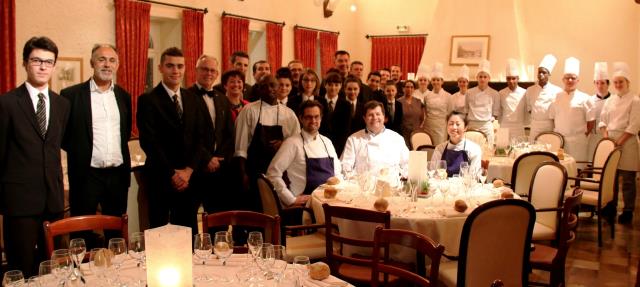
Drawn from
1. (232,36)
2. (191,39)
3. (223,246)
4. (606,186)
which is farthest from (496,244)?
(232,36)

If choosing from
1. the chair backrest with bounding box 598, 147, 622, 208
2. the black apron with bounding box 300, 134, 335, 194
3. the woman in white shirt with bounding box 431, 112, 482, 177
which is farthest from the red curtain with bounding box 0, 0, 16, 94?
the chair backrest with bounding box 598, 147, 622, 208

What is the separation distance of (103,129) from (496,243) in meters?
2.48

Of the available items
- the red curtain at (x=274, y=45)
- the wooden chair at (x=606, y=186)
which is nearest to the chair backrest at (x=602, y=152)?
the wooden chair at (x=606, y=186)

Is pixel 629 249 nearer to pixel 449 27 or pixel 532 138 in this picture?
pixel 532 138

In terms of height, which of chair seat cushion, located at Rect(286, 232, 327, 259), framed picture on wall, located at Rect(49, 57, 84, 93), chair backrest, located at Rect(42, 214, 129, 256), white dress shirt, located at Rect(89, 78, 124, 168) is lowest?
chair seat cushion, located at Rect(286, 232, 327, 259)

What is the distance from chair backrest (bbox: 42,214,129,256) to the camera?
2.81m

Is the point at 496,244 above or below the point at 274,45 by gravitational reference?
below

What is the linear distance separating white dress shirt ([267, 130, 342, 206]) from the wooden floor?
1.95m

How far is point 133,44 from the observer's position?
25.2 feet

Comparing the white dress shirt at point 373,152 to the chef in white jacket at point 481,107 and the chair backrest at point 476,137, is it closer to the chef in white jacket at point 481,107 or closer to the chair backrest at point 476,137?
the chair backrest at point 476,137

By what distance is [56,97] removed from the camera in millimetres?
3469

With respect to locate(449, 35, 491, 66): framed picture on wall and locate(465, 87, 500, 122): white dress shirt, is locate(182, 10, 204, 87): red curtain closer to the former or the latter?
locate(465, 87, 500, 122): white dress shirt

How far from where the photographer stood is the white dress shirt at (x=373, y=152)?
16.1 ft

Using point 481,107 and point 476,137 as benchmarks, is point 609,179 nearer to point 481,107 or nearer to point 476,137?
point 476,137
